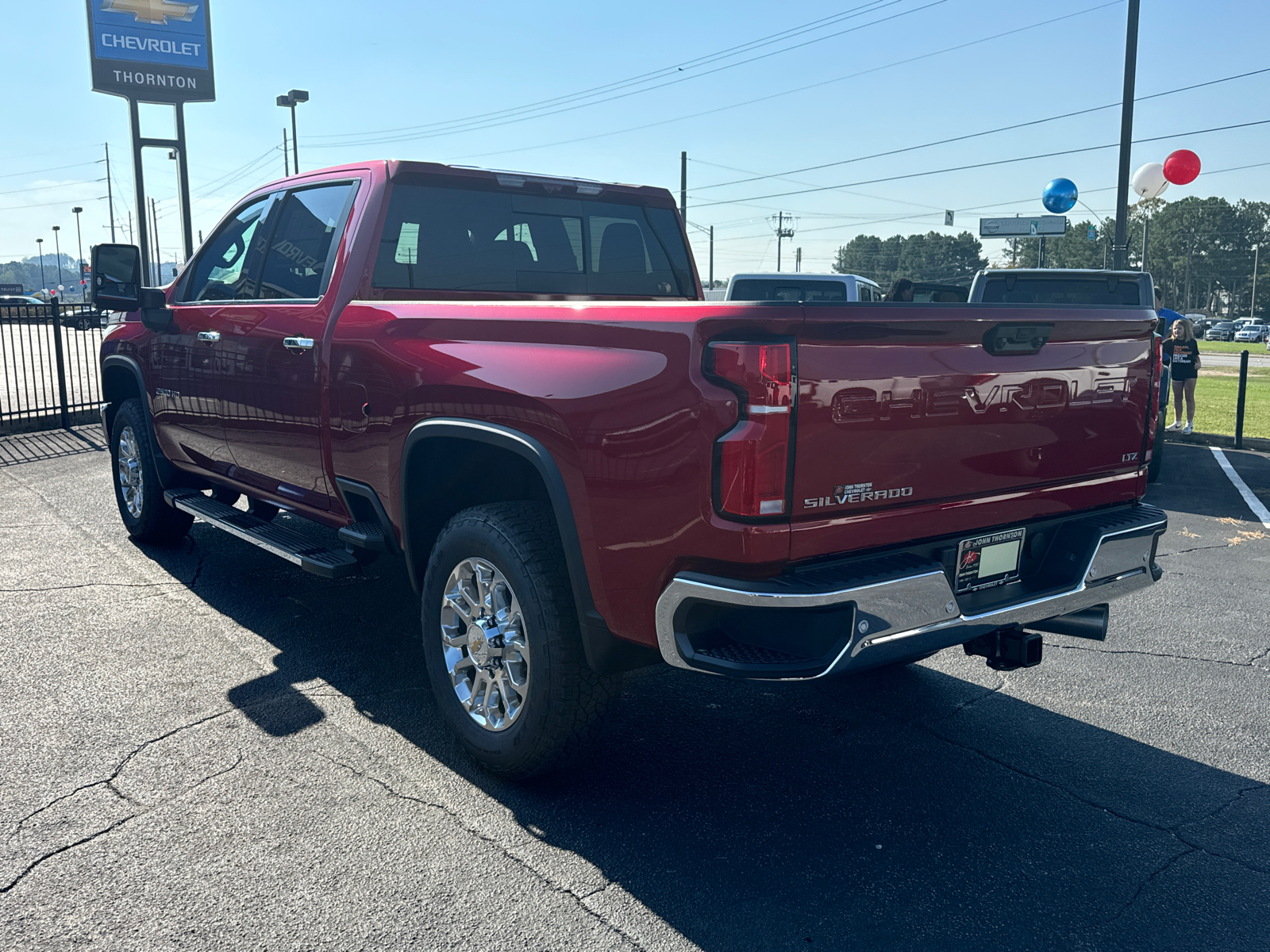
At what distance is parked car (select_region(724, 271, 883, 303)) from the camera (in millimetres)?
11188

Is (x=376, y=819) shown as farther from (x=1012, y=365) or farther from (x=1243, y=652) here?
(x=1243, y=652)

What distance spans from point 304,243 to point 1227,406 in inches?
691

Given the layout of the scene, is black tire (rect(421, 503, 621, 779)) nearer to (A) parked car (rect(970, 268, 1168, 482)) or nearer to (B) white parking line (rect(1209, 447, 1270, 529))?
(A) parked car (rect(970, 268, 1168, 482))

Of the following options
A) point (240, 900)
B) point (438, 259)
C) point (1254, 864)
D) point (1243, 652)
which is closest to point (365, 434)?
point (438, 259)

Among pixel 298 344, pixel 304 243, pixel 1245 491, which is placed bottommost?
Answer: pixel 1245 491

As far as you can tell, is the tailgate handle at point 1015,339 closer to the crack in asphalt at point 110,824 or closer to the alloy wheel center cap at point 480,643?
the alloy wheel center cap at point 480,643

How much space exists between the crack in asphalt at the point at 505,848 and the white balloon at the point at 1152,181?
57.4 feet

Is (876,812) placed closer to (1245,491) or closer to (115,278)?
(115,278)

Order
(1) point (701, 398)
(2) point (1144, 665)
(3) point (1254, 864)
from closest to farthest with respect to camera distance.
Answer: (1) point (701, 398) < (3) point (1254, 864) < (2) point (1144, 665)

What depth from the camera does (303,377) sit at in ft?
13.9

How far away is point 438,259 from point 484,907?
2.75m

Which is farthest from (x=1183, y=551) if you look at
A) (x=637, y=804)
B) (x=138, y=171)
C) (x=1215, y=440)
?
(x=138, y=171)

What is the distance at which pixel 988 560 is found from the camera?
10.2 ft

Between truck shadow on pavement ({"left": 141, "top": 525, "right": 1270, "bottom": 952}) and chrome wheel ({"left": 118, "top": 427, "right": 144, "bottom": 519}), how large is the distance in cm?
236
